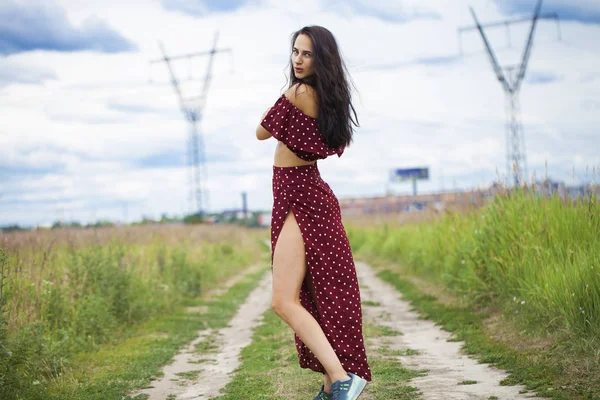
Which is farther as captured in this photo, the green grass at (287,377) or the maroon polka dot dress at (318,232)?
the green grass at (287,377)

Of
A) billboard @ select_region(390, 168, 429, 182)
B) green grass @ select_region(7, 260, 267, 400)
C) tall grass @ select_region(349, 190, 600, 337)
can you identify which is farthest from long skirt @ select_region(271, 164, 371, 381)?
billboard @ select_region(390, 168, 429, 182)

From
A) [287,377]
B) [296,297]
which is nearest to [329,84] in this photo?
[296,297]

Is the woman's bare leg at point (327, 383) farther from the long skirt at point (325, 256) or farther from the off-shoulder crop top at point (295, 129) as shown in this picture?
the off-shoulder crop top at point (295, 129)

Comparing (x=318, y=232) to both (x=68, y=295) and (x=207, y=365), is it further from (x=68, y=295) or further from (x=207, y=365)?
(x=68, y=295)

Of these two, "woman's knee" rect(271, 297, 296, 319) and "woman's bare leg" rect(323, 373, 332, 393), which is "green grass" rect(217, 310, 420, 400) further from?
"woman's knee" rect(271, 297, 296, 319)

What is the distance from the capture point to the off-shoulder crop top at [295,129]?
4480 mm

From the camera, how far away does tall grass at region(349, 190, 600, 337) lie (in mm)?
6484

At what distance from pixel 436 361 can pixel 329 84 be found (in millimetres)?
3485

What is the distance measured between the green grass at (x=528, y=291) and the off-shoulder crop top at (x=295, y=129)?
2.35 m

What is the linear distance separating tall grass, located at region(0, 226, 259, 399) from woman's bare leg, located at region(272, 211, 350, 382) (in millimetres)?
2580

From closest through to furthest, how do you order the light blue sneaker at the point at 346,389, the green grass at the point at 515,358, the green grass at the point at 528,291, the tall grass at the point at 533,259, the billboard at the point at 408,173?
the light blue sneaker at the point at 346,389 → the green grass at the point at 515,358 → the green grass at the point at 528,291 → the tall grass at the point at 533,259 → the billboard at the point at 408,173

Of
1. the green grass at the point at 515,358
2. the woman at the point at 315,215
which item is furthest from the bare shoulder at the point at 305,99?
the green grass at the point at 515,358

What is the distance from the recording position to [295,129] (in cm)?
448

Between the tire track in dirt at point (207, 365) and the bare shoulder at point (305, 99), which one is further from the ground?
the bare shoulder at point (305, 99)
